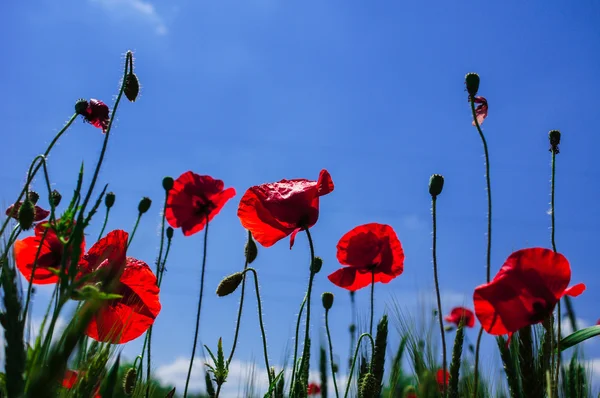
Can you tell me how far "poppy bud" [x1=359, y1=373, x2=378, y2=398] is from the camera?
1738 millimetres

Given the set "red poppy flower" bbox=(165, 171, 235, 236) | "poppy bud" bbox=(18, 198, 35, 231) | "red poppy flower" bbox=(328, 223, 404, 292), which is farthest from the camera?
"red poppy flower" bbox=(165, 171, 235, 236)

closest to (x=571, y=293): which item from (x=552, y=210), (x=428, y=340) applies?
(x=428, y=340)

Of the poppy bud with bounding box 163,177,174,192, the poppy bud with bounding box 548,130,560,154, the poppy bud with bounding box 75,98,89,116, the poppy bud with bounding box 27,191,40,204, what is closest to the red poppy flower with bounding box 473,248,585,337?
the poppy bud with bounding box 548,130,560,154

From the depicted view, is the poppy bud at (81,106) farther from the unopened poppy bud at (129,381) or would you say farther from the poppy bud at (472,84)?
the poppy bud at (472,84)

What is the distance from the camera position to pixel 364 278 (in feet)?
9.92

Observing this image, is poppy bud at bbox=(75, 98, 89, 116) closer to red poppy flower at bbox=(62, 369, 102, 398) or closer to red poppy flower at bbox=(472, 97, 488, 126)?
red poppy flower at bbox=(62, 369, 102, 398)

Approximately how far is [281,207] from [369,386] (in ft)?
A: 2.89

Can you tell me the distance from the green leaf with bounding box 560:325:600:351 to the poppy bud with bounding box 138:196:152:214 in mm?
2019

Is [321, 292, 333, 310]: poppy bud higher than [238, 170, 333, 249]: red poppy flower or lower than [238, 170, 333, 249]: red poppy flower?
lower

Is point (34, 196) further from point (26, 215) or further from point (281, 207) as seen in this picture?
point (281, 207)

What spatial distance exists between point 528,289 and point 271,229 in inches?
45.6

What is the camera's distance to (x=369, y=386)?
174 centimetres

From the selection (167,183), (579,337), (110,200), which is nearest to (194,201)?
(167,183)

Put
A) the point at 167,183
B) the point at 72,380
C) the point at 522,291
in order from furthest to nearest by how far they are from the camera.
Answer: the point at 167,183 < the point at 72,380 < the point at 522,291
